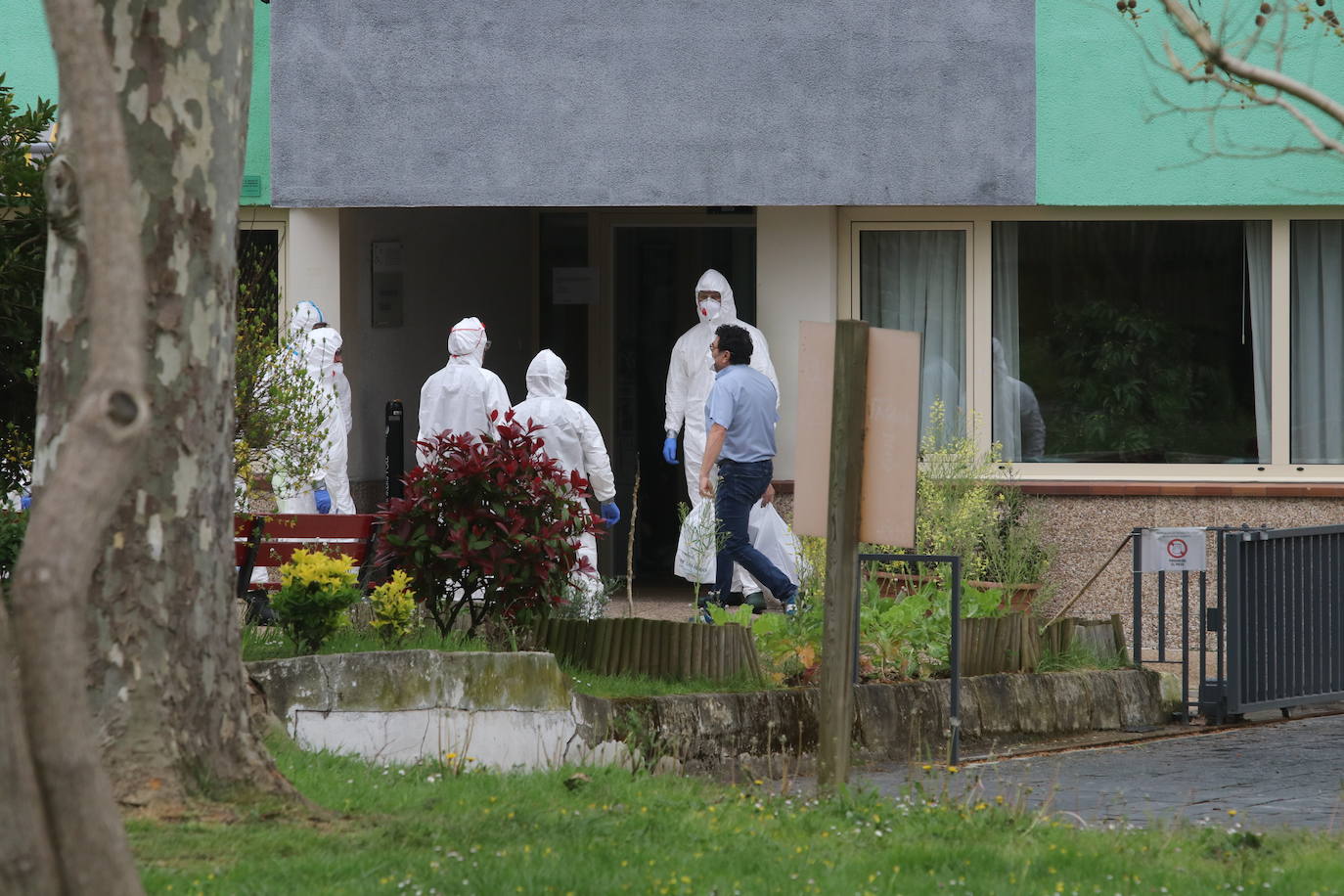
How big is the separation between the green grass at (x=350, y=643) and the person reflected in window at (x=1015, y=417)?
6.67m

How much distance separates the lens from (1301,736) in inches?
405

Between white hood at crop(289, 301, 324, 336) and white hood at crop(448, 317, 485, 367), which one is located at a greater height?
white hood at crop(289, 301, 324, 336)

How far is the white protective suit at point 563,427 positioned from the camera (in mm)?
12609

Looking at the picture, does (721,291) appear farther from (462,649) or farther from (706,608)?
(462,649)

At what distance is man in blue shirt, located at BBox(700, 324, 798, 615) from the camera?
40.9 feet

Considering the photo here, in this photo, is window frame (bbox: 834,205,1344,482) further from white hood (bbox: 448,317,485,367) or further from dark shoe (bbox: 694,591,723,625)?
dark shoe (bbox: 694,591,723,625)

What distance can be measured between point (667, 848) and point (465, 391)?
8588 millimetres

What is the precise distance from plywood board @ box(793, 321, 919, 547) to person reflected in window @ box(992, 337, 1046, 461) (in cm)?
783

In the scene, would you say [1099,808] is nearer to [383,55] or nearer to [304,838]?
[304,838]

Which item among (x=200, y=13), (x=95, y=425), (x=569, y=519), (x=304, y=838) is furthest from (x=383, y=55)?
(x=95, y=425)

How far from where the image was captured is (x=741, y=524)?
12.5m

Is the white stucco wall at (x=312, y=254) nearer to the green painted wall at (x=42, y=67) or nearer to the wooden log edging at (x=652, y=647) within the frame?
the green painted wall at (x=42, y=67)

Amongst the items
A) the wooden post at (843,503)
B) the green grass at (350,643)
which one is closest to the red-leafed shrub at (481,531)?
the green grass at (350,643)

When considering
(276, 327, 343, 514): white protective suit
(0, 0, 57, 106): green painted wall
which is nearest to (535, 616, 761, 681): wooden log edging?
(276, 327, 343, 514): white protective suit
